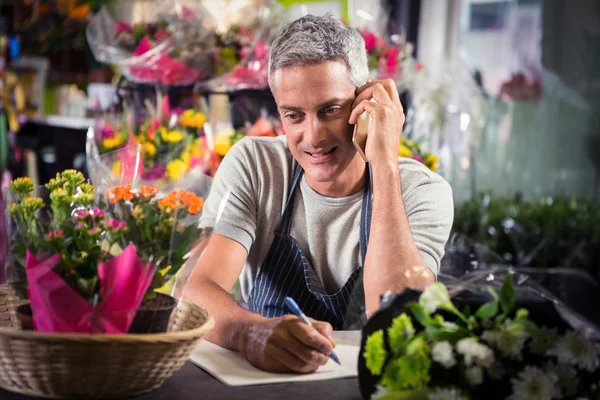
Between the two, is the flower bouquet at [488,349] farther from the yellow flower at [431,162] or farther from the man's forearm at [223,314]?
the yellow flower at [431,162]

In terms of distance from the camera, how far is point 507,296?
1034mm

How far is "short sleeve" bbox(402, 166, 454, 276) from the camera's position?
191 centimetres

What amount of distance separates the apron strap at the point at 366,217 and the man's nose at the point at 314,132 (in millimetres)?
184

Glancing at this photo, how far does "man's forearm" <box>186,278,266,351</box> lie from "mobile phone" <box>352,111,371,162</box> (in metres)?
0.48

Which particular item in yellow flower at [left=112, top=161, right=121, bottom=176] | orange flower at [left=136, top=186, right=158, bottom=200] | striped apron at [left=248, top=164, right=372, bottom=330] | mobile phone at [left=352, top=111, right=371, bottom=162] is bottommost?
striped apron at [left=248, top=164, right=372, bottom=330]

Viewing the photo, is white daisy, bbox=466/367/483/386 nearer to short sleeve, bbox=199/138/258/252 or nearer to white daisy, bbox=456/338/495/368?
white daisy, bbox=456/338/495/368

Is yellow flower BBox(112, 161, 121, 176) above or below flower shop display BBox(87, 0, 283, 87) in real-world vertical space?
below

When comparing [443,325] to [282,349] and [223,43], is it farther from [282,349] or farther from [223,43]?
[223,43]

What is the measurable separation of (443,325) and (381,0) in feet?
14.3

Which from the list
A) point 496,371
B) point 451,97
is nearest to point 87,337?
point 496,371

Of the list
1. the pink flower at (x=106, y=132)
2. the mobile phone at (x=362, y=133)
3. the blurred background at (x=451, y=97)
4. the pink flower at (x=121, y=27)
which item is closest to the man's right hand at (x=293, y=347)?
the mobile phone at (x=362, y=133)

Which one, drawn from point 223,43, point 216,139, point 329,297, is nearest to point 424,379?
point 329,297

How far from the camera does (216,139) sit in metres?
3.11

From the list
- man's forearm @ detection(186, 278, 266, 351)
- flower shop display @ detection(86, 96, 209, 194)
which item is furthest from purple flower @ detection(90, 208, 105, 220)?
flower shop display @ detection(86, 96, 209, 194)
